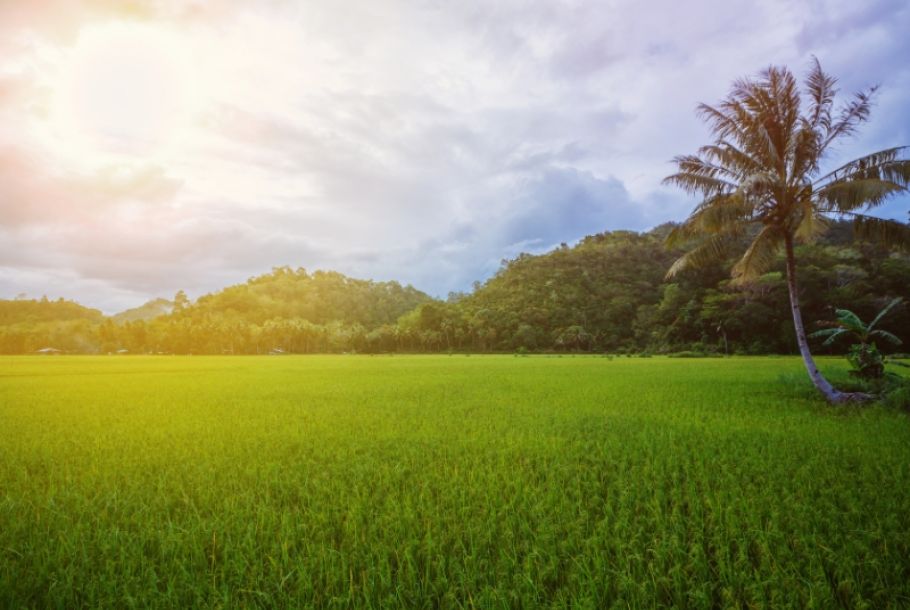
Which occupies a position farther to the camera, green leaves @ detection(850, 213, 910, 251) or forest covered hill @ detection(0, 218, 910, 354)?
forest covered hill @ detection(0, 218, 910, 354)

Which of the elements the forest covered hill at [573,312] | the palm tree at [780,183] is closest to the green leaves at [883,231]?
the palm tree at [780,183]

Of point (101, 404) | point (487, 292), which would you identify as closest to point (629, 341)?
point (487, 292)

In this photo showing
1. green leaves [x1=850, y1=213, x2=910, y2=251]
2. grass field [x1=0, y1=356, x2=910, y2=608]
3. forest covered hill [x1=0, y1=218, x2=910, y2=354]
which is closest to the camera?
grass field [x1=0, y1=356, x2=910, y2=608]

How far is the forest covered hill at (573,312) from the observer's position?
133 feet

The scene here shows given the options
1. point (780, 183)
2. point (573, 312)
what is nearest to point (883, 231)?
point (780, 183)

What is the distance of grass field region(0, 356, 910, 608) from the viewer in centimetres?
260

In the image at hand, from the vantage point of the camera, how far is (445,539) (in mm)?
3193

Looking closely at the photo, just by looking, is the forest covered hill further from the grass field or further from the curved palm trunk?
the grass field

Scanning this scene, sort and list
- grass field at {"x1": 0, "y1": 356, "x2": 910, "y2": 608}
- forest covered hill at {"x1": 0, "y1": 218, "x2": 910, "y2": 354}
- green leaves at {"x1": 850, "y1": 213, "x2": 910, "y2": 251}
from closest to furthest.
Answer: grass field at {"x1": 0, "y1": 356, "x2": 910, "y2": 608}, green leaves at {"x1": 850, "y1": 213, "x2": 910, "y2": 251}, forest covered hill at {"x1": 0, "y1": 218, "x2": 910, "y2": 354}

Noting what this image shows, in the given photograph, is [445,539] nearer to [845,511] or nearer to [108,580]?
[108,580]

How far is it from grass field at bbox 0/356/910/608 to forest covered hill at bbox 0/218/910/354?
31301 millimetres

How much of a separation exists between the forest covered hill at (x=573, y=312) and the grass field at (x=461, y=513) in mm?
31301

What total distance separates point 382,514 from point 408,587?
1.00m

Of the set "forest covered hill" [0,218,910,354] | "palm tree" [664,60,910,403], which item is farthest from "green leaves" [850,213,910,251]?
"forest covered hill" [0,218,910,354]
